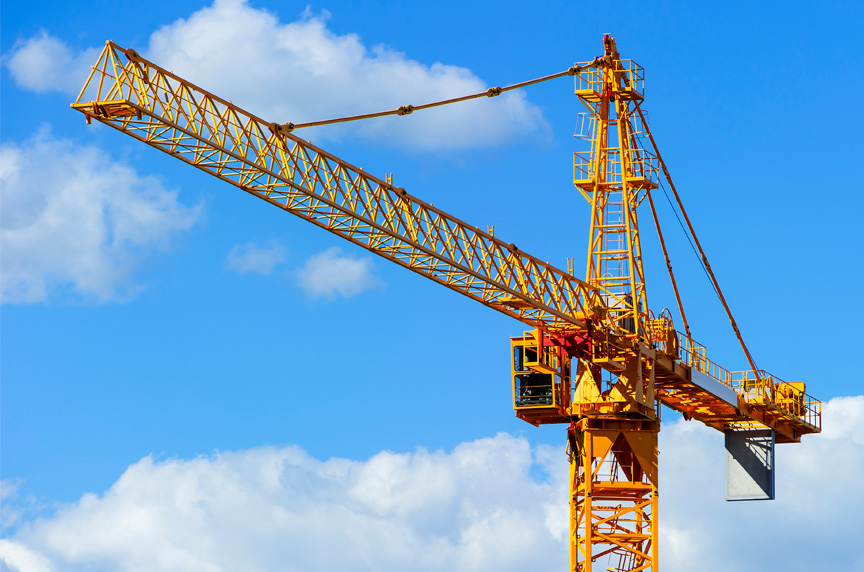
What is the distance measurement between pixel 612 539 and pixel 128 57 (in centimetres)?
3041

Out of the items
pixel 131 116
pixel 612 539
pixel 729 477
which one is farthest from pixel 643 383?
pixel 131 116

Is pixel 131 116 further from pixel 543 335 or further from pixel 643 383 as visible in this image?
pixel 643 383

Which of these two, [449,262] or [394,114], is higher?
[394,114]

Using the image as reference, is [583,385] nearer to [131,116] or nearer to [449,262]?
[449,262]

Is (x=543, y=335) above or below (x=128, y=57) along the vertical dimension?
below

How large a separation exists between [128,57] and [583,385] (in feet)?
82.5

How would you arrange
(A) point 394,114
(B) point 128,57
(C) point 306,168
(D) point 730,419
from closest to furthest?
(B) point 128,57
(C) point 306,168
(A) point 394,114
(D) point 730,419

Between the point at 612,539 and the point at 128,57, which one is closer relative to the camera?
the point at 128,57

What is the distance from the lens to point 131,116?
58500mm

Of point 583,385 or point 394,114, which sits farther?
point 583,385

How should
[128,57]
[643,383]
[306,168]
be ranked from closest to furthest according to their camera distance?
[128,57] < [306,168] < [643,383]

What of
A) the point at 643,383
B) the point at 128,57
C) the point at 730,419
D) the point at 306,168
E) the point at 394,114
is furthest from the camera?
the point at 730,419

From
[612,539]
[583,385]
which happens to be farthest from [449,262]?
[612,539]

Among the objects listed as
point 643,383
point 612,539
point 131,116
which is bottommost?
point 612,539
